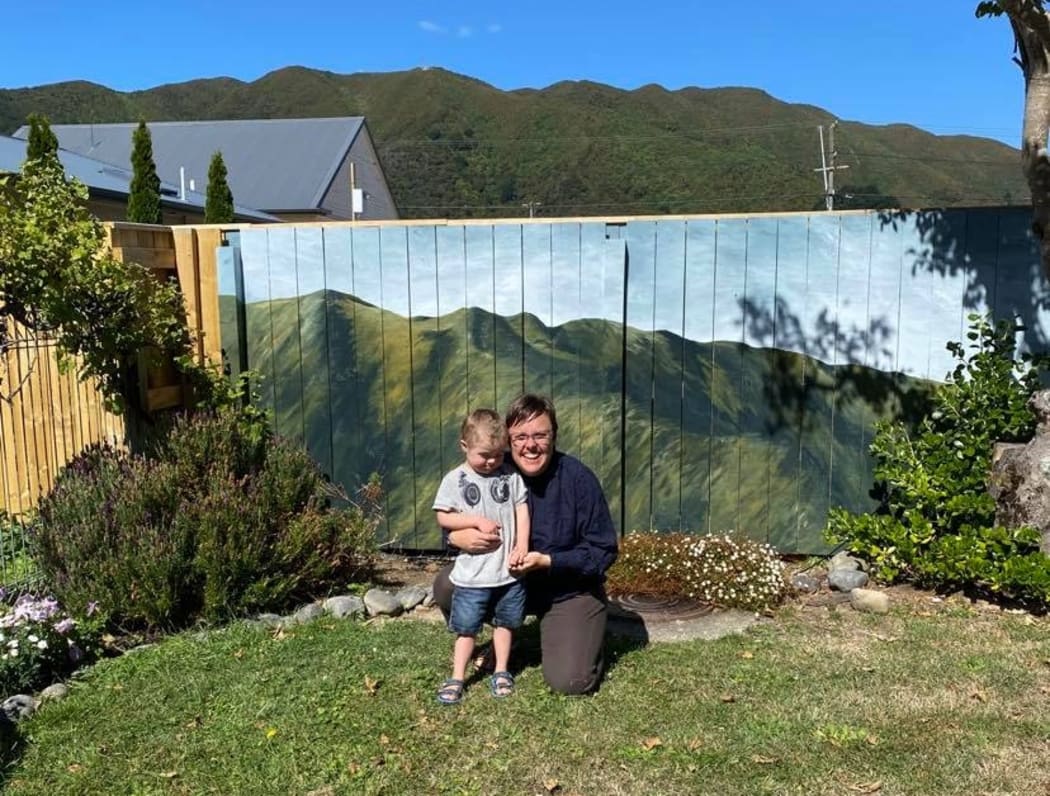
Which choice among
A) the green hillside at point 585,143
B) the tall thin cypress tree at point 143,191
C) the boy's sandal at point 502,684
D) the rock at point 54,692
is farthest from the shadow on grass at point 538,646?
the green hillside at point 585,143

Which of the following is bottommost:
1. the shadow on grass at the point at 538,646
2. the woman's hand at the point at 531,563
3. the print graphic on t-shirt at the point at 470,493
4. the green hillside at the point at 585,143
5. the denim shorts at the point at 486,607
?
the shadow on grass at the point at 538,646

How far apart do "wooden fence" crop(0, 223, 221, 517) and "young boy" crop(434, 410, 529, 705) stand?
263 cm

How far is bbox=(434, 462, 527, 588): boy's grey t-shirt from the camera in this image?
11.9 ft

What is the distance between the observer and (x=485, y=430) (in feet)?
11.6

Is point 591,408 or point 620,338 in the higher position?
point 620,338

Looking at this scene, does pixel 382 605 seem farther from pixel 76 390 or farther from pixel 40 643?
pixel 76 390

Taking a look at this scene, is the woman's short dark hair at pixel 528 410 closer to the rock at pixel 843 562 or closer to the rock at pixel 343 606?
the rock at pixel 343 606

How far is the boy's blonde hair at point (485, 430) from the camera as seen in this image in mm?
3533

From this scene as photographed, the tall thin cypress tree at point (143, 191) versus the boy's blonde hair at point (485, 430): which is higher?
the tall thin cypress tree at point (143, 191)

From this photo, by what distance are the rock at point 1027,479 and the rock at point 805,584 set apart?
3.29 ft

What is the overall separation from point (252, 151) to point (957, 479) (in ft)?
104

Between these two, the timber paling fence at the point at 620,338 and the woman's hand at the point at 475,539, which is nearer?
the woman's hand at the point at 475,539

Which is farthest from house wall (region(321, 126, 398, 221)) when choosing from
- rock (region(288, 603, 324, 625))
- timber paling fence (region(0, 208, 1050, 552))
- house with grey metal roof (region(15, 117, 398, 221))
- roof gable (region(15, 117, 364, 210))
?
rock (region(288, 603, 324, 625))

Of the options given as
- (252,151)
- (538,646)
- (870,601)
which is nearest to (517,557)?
(538,646)
